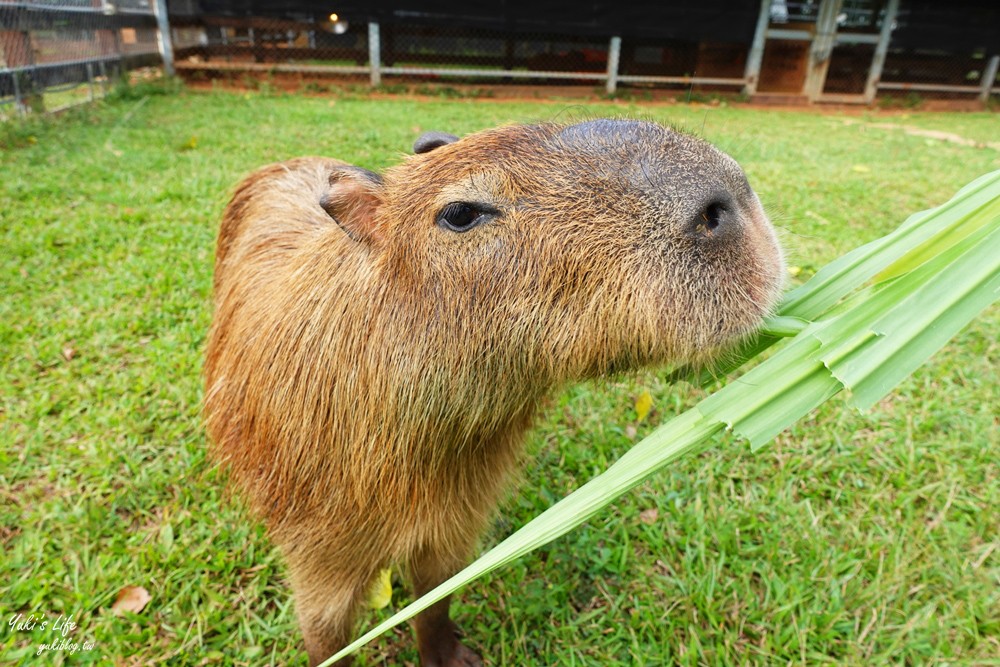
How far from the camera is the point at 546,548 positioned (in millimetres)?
2389

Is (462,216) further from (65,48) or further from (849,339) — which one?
(65,48)

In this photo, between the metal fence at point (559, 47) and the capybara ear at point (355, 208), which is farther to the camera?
the metal fence at point (559, 47)

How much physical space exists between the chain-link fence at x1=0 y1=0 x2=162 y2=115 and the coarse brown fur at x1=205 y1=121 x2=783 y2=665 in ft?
24.6

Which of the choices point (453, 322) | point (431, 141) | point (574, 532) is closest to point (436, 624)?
point (574, 532)

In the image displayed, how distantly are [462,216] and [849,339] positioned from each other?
70 centimetres

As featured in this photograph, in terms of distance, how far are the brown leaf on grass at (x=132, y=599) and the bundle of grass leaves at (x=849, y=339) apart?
143 cm

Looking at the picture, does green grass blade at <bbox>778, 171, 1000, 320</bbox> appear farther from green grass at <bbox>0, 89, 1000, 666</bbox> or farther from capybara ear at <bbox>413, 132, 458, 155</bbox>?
capybara ear at <bbox>413, 132, 458, 155</bbox>

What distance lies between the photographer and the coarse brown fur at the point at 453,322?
3.57ft

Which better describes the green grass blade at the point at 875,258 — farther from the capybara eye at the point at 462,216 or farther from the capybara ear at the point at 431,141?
the capybara ear at the point at 431,141

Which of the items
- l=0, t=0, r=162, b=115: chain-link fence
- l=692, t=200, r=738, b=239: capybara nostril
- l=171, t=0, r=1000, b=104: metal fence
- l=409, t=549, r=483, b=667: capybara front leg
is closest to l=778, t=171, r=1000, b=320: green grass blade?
l=692, t=200, r=738, b=239: capybara nostril

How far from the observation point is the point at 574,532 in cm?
245

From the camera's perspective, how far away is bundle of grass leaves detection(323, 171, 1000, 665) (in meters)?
0.93

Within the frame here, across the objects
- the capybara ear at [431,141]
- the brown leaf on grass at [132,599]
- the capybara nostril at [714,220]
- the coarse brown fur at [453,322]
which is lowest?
the brown leaf on grass at [132,599]

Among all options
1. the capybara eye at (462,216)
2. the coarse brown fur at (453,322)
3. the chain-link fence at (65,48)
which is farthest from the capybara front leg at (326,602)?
the chain-link fence at (65,48)
